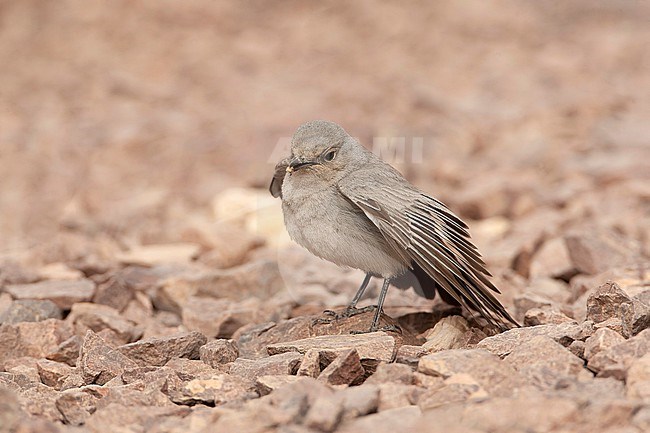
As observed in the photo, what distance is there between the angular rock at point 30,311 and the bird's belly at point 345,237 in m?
1.69

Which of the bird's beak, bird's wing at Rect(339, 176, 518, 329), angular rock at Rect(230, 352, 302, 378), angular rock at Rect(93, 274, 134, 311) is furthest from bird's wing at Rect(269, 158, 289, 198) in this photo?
angular rock at Rect(230, 352, 302, 378)

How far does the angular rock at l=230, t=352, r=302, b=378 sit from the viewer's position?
4.02 metres

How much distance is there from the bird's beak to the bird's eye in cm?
8

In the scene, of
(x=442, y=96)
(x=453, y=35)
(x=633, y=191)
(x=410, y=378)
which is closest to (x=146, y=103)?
(x=442, y=96)

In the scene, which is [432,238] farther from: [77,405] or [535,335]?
[77,405]

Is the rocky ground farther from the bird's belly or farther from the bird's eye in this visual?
the bird's eye

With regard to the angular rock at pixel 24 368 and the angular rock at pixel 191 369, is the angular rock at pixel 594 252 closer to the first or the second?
the angular rock at pixel 191 369

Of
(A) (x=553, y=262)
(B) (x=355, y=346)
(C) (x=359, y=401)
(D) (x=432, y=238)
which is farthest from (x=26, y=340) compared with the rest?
(A) (x=553, y=262)

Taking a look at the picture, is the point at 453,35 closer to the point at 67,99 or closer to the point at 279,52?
the point at 279,52

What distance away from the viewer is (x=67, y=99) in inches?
437

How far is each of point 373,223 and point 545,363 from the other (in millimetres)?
1400

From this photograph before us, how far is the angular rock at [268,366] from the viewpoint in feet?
13.2

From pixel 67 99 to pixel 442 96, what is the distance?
4.87 meters

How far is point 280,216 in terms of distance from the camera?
8.11 m
